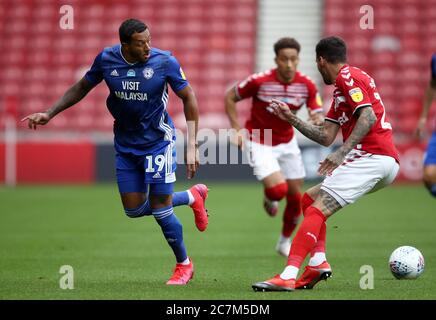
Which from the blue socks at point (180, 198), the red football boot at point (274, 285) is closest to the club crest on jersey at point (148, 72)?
the blue socks at point (180, 198)

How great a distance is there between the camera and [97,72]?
26.2 ft

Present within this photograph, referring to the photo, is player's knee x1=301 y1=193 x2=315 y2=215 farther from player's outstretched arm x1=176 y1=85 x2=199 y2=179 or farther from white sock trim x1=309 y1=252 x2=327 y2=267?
player's outstretched arm x1=176 y1=85 x2=199 y2=179

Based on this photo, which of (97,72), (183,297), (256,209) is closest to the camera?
(183,297)

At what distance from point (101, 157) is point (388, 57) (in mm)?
8862

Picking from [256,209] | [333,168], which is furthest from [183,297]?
[256,209]

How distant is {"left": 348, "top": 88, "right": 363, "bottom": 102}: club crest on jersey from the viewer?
7.16 metres

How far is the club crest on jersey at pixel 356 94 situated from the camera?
7.16 metres

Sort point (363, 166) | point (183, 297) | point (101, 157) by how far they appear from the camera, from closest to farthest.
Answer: point (183, 297)
point (363, 166)
point (101, 157)

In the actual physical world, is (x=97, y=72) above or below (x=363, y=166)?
above

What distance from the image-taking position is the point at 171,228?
8.02 metres

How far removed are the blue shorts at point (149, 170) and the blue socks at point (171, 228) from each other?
179 mm

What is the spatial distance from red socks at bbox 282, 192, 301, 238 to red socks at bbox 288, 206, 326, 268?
363 centimetres

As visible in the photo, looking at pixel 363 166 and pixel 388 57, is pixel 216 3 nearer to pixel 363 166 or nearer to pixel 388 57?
pixel 388 57

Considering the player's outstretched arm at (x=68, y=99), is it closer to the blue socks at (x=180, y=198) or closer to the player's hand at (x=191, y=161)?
the player's hand at (x=191, y=161)
